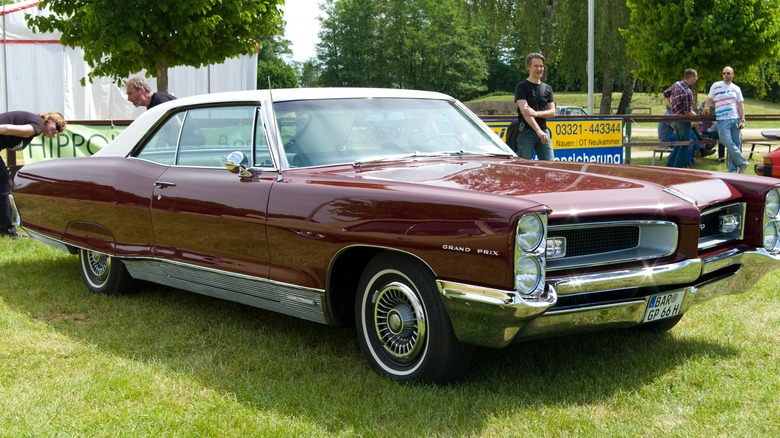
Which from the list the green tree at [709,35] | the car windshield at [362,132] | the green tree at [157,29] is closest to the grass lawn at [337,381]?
the car windshield at [362,132]

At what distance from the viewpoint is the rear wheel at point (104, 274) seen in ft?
20.2

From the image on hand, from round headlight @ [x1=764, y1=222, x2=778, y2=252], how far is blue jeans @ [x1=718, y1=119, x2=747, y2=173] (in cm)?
912

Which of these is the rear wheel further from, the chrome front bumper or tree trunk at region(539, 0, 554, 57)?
tree trunk at region(539, 0, 554, 57)

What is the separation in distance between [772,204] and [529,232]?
6.06ft

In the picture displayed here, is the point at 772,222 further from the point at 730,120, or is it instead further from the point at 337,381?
the point at 730,120

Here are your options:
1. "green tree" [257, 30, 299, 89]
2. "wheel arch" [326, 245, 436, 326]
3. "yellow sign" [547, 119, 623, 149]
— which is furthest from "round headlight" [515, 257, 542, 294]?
"green tree" [257, 30, 299, 89]

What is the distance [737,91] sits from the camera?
1395cm

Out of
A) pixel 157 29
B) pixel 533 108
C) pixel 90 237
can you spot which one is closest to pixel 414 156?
pixel 90 237

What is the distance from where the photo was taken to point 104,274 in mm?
6324

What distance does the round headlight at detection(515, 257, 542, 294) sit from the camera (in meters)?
3.61

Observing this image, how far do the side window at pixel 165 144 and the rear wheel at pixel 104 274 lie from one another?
85 cm

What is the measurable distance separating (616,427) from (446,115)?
249 centimetres

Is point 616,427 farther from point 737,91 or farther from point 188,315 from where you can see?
point 737,91

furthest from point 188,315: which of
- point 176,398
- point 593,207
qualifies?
point 593,207
